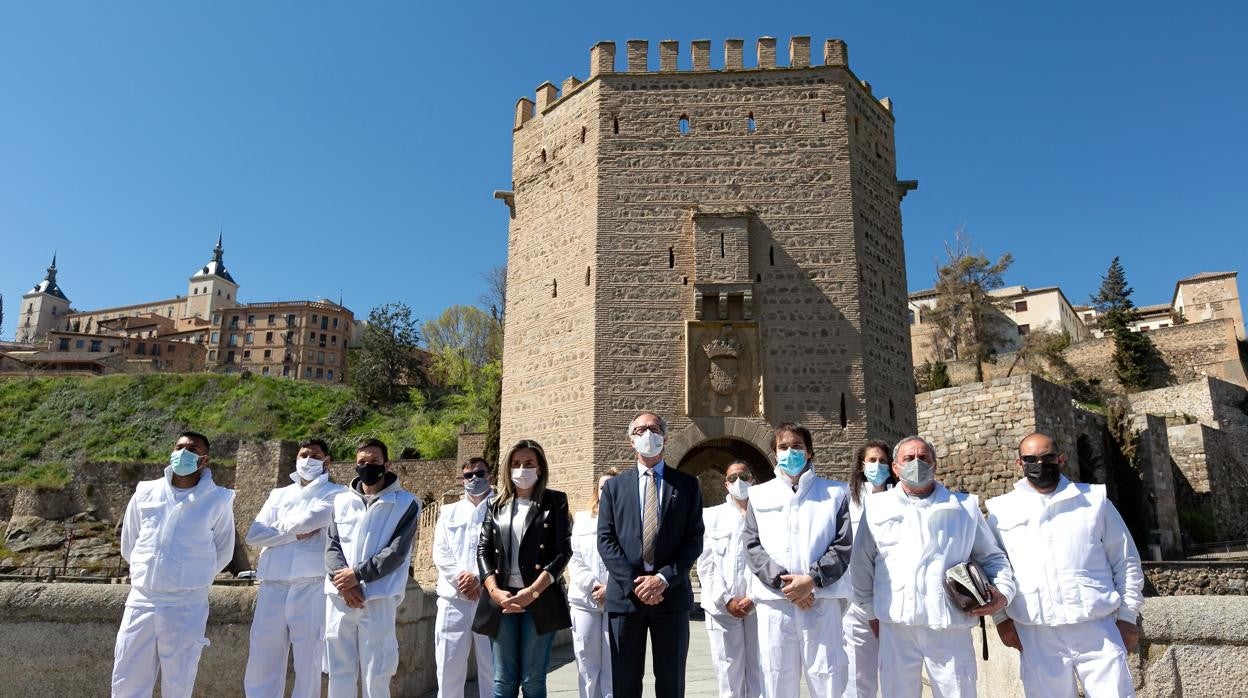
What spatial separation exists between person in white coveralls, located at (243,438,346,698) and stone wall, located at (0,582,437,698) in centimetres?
60

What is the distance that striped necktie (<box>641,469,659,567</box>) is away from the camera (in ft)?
13.4

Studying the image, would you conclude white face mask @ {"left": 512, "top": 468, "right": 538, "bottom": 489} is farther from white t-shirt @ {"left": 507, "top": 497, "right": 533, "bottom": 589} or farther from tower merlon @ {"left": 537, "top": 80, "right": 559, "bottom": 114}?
tower merlon @ {"left": 537, "top": 80, "right": 559, "bottom": 114}

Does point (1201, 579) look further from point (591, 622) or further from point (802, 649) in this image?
point (591, 622)

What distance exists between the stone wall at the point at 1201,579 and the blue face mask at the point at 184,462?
11078 mm

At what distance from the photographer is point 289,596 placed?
4.61 m

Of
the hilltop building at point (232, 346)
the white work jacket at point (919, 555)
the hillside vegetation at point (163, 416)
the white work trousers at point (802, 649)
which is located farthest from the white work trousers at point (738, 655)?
the hilltop building at point (232, 346)

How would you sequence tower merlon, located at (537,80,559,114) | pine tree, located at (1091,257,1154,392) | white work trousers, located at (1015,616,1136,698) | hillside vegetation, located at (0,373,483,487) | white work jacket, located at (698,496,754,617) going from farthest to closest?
hillside vegetation, located at (0,373,483,487) → pine tree, located at (1091,257,1154,392) → tower merlon, located at (537,80,559,114) → white work jacket, located at (698,496,754,617) → white work trousers, located at (1015,616,1136,698)

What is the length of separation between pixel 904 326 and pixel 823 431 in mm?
3441

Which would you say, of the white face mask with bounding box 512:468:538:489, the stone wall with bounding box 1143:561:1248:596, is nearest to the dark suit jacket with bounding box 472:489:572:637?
the white face mask with bounding box 512:468:538:489

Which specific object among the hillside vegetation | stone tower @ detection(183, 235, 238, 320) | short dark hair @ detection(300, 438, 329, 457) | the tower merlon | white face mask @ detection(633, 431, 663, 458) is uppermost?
stone tower @ detection(183, 235, 238, 320)

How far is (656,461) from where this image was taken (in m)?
4.34

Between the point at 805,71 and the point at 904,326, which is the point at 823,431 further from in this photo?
the point at 805,71

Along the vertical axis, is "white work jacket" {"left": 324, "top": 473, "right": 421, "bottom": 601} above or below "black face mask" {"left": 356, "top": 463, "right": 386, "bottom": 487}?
below

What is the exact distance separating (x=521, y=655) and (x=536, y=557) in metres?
0.53
